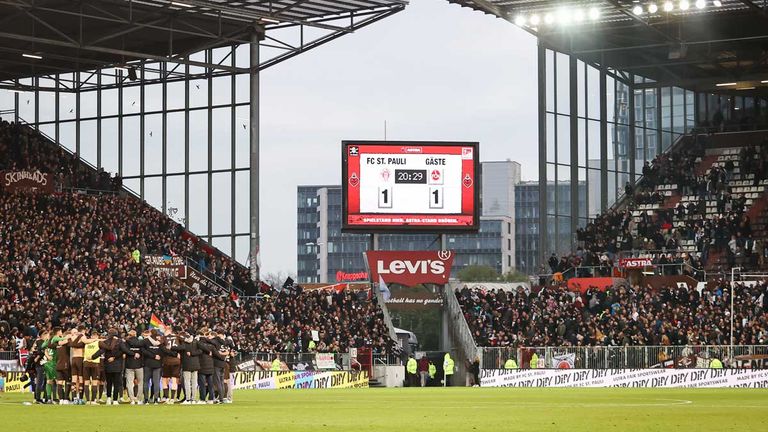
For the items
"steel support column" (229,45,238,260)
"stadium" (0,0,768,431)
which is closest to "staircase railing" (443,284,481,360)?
"stadium" (0,0,768,431)

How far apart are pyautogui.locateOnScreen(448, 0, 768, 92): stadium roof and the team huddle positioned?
3065cm

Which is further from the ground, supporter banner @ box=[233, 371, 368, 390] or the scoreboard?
the scoreboard

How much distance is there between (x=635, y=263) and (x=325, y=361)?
663 inches

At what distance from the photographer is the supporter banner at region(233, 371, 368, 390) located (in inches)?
1986

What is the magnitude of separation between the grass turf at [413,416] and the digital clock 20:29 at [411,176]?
25847mm

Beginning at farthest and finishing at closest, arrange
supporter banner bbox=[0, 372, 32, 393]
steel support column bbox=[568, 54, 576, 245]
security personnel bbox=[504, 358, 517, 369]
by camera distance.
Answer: steel support column bbox=[568, 54, 576, 245] < security personnel bbox=[504, 358, 517, 369] < supporter banner bbox=[0, 372, 32, 393]

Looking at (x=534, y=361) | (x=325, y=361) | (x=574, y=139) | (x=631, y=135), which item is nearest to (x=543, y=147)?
(x=574, y=139)

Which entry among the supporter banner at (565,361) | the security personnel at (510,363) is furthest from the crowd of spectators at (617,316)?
the security personnel at (510,363)

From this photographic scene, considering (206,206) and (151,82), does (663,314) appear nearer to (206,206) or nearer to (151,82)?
(206,206)

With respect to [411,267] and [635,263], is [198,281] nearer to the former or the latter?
[411,267]

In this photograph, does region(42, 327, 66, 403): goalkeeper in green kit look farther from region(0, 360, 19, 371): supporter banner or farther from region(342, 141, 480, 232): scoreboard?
region(342, 141, 480, 232): scoreboard

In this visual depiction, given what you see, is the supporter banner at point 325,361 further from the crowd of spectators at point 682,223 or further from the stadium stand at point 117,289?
the crowd of spectators at point 682,223

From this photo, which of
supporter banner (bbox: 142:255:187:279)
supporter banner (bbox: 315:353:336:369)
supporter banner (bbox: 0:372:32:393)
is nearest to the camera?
supporter banner (bbox: 0:372:32:393)

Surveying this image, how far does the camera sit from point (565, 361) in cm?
5200
